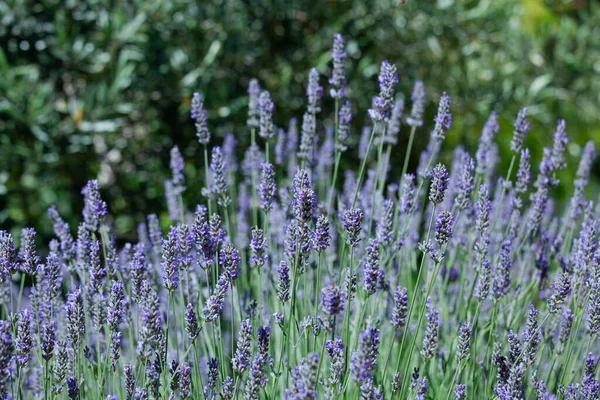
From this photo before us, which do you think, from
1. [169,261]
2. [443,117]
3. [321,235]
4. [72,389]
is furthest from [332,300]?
[443,117]

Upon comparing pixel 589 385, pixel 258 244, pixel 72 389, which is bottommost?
pixel 589 385

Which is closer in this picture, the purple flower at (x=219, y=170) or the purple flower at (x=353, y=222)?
the purple flower at (x=353, y=222)

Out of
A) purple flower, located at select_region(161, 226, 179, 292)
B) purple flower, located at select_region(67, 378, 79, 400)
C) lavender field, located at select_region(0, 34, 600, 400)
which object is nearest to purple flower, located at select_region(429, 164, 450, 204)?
lavender field, located at select_region(0, 34, 600, 400)

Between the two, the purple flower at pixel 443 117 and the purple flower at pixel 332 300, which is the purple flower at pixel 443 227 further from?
the purple flower at pixel 443 117

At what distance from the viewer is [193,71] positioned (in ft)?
14.8

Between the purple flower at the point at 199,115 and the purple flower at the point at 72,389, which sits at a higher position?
the purple flower at the point at 199,115

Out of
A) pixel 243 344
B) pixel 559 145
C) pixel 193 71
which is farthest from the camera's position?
pixel 193 71

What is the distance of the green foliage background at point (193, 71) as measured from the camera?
4414 millimetres

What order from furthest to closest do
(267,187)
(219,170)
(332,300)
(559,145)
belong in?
(559,145), (219,170), (267,187), (332,300)

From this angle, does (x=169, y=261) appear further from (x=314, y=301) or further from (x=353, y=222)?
(x=314, y=301)

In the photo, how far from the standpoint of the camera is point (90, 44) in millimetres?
4438

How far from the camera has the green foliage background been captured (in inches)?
174

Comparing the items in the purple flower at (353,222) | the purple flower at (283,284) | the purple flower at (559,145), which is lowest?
the purple flower at (283,284)

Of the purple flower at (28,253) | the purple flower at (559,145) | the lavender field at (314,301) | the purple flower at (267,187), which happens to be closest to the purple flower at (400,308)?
the lavender field at (314,301)
